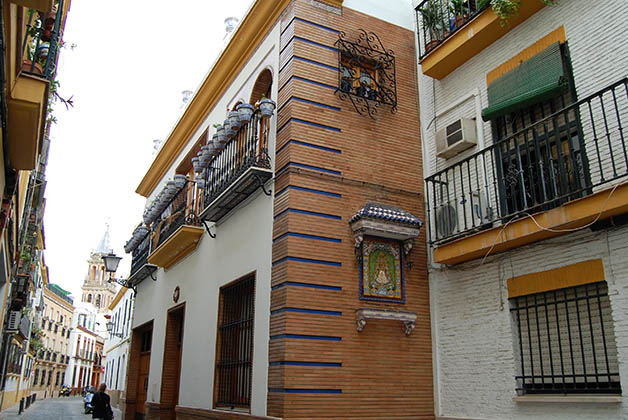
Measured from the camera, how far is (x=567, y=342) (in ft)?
21.1

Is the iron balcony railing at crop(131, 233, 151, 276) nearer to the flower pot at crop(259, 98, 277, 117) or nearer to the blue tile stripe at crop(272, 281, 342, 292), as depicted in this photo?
the flower pot at crop(259, 98, 277, 117)

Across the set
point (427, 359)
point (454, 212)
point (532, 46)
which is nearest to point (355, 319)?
point (427, 359)

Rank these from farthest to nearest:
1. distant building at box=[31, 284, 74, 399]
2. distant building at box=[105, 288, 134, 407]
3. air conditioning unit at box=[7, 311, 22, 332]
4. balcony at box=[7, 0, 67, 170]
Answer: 1. distant building at box=[31, 284, 74, 399]
2. distant building at box=[105, 288, 134, 407]
3. air conditioning unit at box=[7, 311, 22, 332]
4. balcony at box=[7, 0, 67, 170]

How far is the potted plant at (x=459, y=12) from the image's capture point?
27.8ft

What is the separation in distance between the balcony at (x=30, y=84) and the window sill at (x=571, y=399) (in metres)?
6.01

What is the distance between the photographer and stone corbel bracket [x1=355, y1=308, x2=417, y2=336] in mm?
7320

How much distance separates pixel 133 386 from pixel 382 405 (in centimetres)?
990

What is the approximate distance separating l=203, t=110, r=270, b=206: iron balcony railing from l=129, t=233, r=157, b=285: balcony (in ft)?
15.9

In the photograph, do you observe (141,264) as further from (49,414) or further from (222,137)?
(49,414)

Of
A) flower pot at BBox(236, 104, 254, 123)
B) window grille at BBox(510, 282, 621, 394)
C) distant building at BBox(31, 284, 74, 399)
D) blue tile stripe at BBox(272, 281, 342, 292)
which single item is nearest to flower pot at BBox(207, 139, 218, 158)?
flower pot at BBox(236, 104, 254, 123)

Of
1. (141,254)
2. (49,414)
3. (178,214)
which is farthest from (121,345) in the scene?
(178,214)

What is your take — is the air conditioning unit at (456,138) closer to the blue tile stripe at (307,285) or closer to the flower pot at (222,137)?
the blue tile stripe at (307,285)

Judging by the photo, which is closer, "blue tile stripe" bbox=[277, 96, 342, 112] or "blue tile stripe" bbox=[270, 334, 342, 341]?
"blue tile stripe" bbox=[270, 334, 342, 341]

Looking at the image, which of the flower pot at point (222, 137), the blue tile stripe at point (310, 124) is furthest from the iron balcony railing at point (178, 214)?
the blue tile stripe at point (310, 124)
